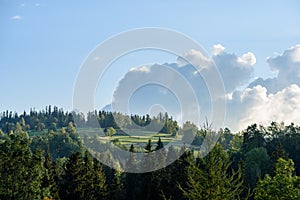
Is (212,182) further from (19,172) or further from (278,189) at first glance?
(19,172)

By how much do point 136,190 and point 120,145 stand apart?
12641 centimetres

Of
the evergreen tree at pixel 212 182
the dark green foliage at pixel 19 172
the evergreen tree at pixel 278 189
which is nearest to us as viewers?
the evergreen tree at pixel 212 182

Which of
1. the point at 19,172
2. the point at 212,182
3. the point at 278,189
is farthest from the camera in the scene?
the point at 19,172

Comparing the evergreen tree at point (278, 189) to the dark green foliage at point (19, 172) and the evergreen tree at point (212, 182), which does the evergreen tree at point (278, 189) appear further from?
the evergreen tree at point (212, 182)

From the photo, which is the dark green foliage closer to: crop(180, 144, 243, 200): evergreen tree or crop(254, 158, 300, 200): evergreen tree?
crop(254, 158, 300, 200): evergreen tree

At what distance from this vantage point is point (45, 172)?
61.1 m

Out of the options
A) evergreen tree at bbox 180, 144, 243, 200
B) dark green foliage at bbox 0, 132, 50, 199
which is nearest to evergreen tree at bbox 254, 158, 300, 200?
dark green foliage at bbox 0, 132, 50, 199

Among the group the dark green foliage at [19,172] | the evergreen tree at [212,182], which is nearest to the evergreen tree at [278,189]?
the dark green foliage at [19,172]

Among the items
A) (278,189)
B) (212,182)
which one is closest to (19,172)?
(278,189)

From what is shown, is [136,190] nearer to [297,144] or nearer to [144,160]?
[144,160]

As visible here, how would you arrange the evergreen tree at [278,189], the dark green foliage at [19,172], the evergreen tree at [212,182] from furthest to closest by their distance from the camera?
1. the dark green foliage at [19,172]
2. the evergreen tree at [278,189]
3. the evergreen tree at [212,182]

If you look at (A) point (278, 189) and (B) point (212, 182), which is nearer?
(B) point (212, 182)

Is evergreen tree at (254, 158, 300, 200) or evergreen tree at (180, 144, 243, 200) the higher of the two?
evergreen tree at (180, 144, 243, 200)

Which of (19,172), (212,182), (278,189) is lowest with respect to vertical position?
(278,189)
